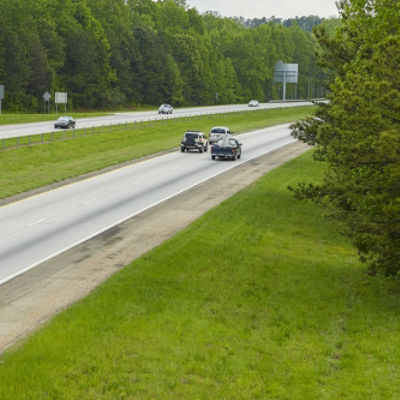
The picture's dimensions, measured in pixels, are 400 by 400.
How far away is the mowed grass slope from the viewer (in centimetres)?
1127

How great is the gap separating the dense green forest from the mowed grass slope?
81.7 meters

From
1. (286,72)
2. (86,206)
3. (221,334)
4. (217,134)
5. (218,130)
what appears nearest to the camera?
(221,334)

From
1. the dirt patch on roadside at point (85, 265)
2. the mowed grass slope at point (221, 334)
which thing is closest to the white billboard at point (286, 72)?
the dirt patch on roadside at point (85, 265)

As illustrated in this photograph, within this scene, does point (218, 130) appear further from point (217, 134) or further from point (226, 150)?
point (226, 150)

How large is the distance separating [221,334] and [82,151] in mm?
39845

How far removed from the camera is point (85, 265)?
759 inches

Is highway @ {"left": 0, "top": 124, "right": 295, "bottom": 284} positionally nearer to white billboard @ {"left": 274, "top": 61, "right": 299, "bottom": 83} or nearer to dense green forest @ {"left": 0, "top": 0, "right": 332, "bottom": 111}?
dense green forest @ {"left": 0, "top": 0, "right": 332, "bottom": 111}

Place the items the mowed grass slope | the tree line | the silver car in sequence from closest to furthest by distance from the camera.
A: 1. the mowed grass slope
2. the tree line
3. the silver car

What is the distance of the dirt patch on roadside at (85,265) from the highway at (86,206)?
22.5 inches

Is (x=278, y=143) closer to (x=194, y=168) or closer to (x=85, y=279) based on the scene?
(x=194, y=168)

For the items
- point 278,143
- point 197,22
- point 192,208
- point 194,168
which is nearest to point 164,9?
point 197,22

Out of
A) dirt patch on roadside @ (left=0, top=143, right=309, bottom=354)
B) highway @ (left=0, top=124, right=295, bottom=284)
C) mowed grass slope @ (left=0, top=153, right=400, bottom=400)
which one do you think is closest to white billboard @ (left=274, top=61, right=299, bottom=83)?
highway @ (left=0, top=124, right=295, bottom=284)

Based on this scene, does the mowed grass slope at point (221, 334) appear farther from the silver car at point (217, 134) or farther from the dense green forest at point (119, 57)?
the dense green forest at point (119, 57)

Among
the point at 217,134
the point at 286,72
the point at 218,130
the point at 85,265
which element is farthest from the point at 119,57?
the point at 85,265
